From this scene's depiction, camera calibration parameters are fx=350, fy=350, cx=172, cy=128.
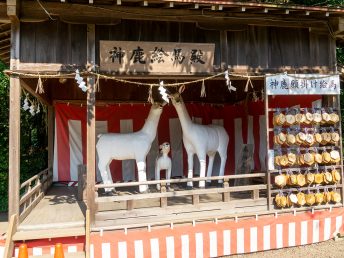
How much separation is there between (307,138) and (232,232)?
224cm

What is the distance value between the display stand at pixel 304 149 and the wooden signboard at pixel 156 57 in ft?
4.44

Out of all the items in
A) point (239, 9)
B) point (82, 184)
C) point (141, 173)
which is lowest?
point (82, 184)

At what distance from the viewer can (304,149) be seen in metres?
6.69

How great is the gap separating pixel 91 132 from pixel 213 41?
277 centimetres

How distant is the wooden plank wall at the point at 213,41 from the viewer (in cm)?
580

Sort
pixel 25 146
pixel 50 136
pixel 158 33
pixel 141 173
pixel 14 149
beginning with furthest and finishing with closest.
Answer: pixel 25 146 < pixel 50 136 < pixel 141 173 < pixel 158 33 < pixel 14 149

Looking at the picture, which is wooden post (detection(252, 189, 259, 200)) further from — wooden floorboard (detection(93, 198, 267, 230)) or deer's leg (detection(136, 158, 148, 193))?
deer's leg (detection(136, 158, 148, 193))

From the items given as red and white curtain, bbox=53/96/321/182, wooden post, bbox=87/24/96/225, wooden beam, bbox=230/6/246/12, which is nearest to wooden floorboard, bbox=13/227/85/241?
wooden post, bbox=87/24/96/225

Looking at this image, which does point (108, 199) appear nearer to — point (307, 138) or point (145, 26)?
point (145, 26)

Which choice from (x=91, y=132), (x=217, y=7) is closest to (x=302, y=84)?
(x=217, y=7)

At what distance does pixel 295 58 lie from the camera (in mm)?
6832

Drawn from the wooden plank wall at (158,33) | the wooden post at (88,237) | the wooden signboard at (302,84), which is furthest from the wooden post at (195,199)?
the wooden plank wall at (158,33)

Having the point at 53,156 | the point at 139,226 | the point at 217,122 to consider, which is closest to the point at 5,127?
the point at 53,156

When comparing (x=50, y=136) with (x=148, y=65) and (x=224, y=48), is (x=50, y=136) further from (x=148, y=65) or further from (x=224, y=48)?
(x=224, y=48)
